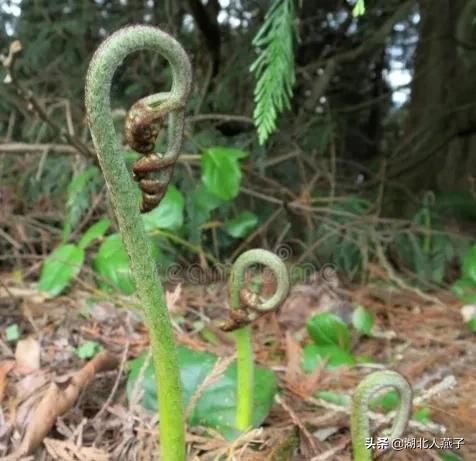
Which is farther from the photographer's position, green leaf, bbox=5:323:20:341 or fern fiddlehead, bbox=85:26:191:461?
green leaf, bbox=5:323:20:341

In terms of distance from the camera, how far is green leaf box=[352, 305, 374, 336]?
157 cm

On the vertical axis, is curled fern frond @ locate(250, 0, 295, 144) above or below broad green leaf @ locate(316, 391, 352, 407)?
above

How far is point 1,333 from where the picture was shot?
149cm

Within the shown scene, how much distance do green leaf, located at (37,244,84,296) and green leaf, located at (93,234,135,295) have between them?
53 millimetres

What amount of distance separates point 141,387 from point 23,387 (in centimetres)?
25

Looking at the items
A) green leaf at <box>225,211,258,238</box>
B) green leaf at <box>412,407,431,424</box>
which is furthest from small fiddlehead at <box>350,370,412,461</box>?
green leaf at <box>225,211,258,238</box>

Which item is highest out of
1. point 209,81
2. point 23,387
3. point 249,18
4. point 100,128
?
point 249,18

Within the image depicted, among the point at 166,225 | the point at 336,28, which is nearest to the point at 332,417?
the point at 166,225

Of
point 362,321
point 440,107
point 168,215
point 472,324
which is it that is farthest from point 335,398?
point 440,107

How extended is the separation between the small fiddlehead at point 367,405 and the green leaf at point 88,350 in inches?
25.4

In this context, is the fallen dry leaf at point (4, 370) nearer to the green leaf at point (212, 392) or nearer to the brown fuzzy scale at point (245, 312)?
the green leaf at point (212, 392)

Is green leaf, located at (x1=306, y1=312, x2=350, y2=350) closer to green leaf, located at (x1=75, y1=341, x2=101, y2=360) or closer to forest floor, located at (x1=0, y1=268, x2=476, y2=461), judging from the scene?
forest floor, located at (x1=0, y1=268, x2=476, y2=461)

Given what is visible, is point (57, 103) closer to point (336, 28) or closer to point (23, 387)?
point (336, 28)

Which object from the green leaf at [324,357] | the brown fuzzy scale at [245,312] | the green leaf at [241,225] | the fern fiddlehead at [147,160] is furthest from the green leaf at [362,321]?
the fern fiddlehead at [147,160]
